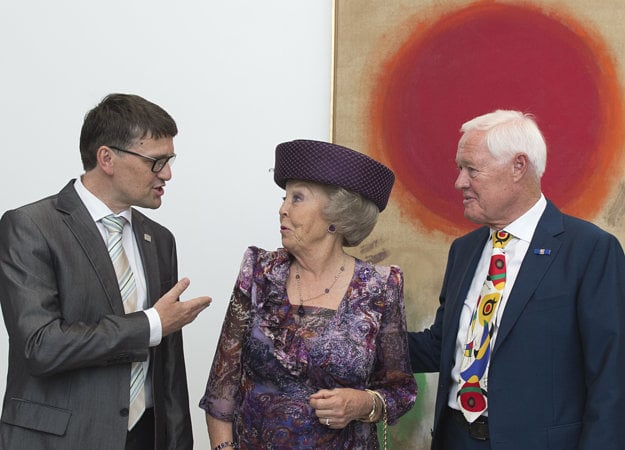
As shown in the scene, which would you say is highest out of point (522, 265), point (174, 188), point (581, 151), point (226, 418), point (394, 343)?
point (581, 151)

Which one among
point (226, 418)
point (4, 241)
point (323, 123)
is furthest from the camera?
point (323, 123)

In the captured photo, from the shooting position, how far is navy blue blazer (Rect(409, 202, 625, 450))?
2.26 m

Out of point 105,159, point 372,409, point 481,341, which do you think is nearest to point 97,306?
point 105,159

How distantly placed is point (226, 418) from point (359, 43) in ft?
5.80

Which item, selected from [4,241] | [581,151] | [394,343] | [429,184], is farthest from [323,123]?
[4,241]

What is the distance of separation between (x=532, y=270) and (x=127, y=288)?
3.94ft

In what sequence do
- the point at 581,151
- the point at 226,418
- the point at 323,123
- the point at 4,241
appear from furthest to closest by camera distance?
1. the point at 323,123
2. the point at 581,151
3. the point at 226,418
4. the point at 4,241

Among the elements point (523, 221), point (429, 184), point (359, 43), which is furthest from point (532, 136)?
point (359, 43)

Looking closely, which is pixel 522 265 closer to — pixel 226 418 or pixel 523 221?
pixel 523 221

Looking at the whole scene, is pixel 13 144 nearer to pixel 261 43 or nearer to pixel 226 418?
pixel 261 43

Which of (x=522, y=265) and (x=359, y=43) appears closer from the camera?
(x=522, y=265)

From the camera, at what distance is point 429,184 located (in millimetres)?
3408

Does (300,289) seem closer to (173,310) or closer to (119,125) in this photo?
(173,310)

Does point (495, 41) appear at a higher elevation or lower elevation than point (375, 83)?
higher
